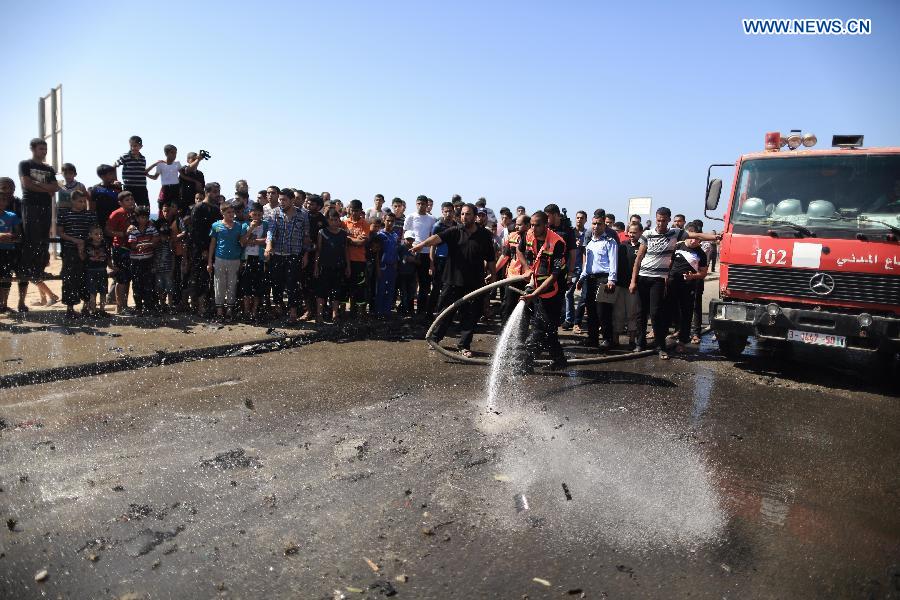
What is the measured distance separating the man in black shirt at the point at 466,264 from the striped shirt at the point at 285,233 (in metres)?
2.40

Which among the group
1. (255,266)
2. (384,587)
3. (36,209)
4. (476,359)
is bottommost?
(384,587)

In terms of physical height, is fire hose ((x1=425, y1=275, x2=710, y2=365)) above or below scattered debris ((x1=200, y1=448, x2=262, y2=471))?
above

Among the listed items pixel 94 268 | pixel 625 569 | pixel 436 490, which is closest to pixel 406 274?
pixel 94 268

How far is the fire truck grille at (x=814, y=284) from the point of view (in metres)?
6.69

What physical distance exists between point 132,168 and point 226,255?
265 cm

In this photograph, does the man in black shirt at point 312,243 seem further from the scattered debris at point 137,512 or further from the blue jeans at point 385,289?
the scattered debris at point 137,512

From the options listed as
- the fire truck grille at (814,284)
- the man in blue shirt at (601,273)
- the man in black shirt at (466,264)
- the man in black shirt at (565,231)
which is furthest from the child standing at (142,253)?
the fire truck grille at (814,284)

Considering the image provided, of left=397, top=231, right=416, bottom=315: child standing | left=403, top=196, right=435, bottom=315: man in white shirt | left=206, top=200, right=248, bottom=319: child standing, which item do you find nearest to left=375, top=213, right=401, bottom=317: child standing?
left=397, top=231, right=416, bottom=315: child standing

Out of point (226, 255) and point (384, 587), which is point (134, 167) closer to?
point (226, 255)

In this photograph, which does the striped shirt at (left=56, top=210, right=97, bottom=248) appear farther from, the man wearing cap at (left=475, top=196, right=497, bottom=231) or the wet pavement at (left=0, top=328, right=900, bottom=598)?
the man wearing cap at (left=475, top=196, right=497, bottom=231)

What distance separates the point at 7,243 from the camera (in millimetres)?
8742

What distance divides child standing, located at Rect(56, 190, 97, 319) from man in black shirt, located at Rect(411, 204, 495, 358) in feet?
15.5

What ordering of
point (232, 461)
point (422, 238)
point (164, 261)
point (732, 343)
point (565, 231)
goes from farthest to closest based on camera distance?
point (422, 238) < point (565, 231) < point (164, 261) < point (732, 343) < point (232, 461)

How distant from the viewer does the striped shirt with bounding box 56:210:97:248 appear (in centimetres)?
868
